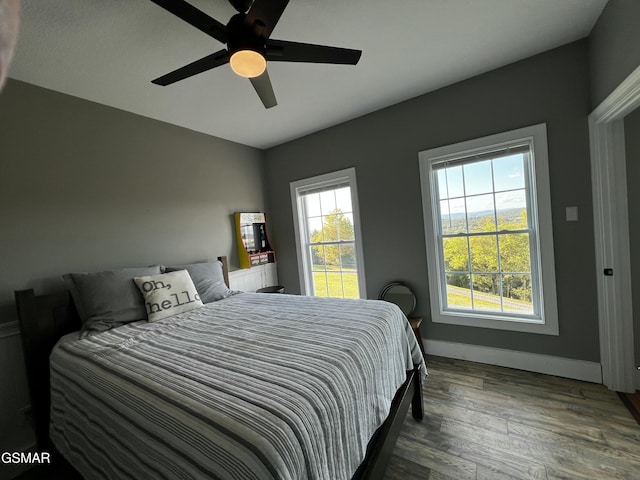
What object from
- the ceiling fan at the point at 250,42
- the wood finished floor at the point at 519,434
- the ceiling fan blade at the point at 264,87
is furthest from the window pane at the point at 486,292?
the ceiling fan blade at the point at 264,87

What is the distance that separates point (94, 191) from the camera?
2.27 meters

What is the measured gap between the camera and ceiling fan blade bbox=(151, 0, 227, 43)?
111cm

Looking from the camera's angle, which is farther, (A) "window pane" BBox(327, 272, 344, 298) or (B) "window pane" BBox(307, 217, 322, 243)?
(B) "window pane" BBox(307, 217, 322, 243)

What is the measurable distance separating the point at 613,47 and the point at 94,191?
3829 mm

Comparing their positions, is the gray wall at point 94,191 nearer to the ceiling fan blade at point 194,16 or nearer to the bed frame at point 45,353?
the bed frame at point 45,353

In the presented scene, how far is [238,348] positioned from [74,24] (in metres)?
2.01

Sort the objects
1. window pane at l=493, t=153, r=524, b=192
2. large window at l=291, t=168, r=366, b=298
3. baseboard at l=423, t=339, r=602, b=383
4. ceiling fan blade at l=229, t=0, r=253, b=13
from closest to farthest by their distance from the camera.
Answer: ceiling fan blade at l=229, t=0, r=253, b=13
baseboard at l=423, t=339, r=602, b=383
window pane at l=493, t=153, r=524, b=192
large window at l=291, t=168, r=366, b=298

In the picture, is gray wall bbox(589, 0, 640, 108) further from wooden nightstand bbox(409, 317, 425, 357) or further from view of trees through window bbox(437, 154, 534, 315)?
wooden nightstand bbox(409, 317, 425, 357)

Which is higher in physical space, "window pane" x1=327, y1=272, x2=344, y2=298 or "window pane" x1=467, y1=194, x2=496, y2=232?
"window pane" x1=467, y1=194, x2=496, y2=232

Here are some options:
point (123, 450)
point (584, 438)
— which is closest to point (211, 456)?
point (123, 450)

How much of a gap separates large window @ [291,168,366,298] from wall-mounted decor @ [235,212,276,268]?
1.44ft

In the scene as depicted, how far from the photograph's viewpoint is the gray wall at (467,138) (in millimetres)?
2125

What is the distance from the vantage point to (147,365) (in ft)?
4.27

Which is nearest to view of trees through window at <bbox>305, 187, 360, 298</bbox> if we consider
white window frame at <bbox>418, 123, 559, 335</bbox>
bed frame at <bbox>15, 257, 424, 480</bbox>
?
white window frame at <bbox>418, 123, 559, 335</bbox>
